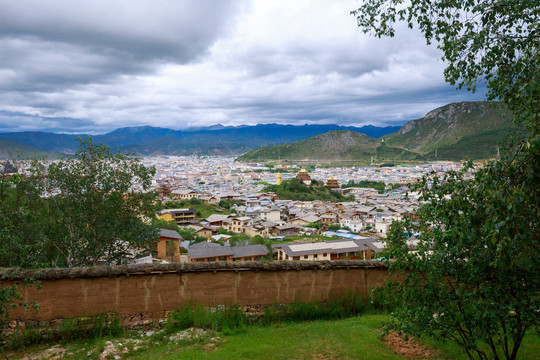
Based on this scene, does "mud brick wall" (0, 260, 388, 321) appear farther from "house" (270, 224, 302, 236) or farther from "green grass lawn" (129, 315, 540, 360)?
"house" (270, 224, 302, 236)

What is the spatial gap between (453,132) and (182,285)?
12149 cm

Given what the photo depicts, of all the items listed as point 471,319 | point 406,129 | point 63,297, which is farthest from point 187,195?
point 406,129

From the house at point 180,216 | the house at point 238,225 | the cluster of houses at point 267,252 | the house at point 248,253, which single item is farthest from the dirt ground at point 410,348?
A: the house at point 180,216

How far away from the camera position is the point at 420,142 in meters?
130

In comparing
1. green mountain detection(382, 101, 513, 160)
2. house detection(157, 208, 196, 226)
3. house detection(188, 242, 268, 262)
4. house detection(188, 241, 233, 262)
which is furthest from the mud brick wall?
green mountain detection(382, 101, 513, 160)

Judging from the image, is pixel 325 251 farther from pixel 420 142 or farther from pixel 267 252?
pixel 420 142

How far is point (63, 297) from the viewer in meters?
5.31

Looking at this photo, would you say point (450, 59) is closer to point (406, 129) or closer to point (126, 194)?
point (126, 194)

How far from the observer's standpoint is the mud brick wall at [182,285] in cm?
529

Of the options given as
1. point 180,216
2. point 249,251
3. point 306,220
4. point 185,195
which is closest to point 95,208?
point 249,251

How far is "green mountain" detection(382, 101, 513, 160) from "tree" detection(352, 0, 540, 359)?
78067 millimetres

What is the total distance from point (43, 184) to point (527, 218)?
11754mm

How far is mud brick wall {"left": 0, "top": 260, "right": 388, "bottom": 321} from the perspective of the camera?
5.29 metres

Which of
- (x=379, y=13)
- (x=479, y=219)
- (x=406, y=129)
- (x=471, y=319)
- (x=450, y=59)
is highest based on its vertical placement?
(x=406, y=129)
